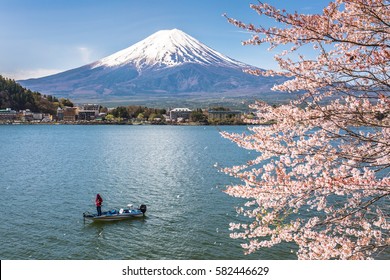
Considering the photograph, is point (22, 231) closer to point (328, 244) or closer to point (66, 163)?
point (328, 244)

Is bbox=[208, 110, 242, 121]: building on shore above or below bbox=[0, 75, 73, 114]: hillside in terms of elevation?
below

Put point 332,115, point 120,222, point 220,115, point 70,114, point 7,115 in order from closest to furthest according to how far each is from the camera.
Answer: point 332,115 → point 120,222 → point 220,115 → point 7,115 → point 70,114

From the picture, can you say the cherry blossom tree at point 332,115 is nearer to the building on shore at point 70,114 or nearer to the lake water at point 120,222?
the lake water at point 120,222

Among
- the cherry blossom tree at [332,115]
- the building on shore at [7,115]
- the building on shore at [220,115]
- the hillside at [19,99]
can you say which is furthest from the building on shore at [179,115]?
the cherry blossom tree at [332,115]

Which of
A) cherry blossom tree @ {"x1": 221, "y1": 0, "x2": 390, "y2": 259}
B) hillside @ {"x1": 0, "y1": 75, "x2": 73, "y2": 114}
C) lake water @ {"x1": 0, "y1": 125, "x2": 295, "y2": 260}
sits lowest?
lake water @ {"x1": 0, "y1": 125, "x2": 295, "y2": 260}

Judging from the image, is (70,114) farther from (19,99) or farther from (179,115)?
(179,115)

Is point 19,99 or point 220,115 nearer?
point 220,115

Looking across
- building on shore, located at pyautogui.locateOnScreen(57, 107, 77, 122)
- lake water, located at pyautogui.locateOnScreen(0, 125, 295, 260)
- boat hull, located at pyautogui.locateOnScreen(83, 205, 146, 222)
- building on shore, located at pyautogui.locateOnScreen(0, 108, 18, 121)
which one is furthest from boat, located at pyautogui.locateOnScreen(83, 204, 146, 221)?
building on shore, located at pyautogui.locateOnScreen(57, 107, 77, 122)

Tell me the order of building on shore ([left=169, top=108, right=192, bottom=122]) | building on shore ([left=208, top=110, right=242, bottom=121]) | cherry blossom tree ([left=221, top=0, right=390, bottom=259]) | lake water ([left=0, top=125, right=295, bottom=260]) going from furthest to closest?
building on shore ([left=169, top=108, right=192, bottom=122]), building on shore ([left=208, top=110, right=242, bottom=121]), lake water ([left=0, top=125, right=295, bottom=260]), cherry blossom tree ([left=221, top=0, right=390, bottom=259])

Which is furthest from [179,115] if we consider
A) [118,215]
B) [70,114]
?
[118,215]

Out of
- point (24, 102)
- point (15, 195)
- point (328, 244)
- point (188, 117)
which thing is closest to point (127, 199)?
point (15, 195)

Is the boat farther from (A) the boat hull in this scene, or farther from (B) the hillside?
(B) the hillside
